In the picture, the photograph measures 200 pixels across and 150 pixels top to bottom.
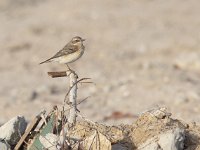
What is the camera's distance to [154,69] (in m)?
17.7

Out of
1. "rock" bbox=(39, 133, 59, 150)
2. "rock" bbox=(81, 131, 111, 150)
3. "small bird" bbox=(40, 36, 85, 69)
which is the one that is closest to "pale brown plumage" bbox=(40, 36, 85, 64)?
"small bird" bbox=(40, 36, 85, 69)

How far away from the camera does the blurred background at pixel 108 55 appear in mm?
14828

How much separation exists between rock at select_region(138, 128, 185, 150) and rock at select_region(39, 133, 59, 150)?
744 millimetres

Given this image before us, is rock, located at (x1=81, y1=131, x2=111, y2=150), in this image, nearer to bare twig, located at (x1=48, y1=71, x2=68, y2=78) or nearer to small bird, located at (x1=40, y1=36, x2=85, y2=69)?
bare twig, located at (x1=48, y1=71, x2=68, y2=78)

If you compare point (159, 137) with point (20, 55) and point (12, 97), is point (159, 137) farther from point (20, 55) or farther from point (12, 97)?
point (20, 55)

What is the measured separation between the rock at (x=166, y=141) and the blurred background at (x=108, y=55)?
5.29 m

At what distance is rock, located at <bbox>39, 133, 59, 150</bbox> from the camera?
7023 mm

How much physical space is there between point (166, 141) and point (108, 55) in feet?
43.9

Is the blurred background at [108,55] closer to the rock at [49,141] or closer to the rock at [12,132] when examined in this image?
the rock at [12,132]

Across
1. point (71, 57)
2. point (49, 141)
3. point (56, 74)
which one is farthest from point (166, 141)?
point (71, 57)

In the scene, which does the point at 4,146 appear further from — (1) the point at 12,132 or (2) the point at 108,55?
(2) the point at 108,55

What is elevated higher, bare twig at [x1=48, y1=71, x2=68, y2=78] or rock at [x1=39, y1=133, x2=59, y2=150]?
bare twig at [x1=48, y1=71, x2=68, y2=78]

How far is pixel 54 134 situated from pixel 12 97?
8483 millimetres

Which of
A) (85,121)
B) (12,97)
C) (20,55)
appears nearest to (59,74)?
(85,121)
